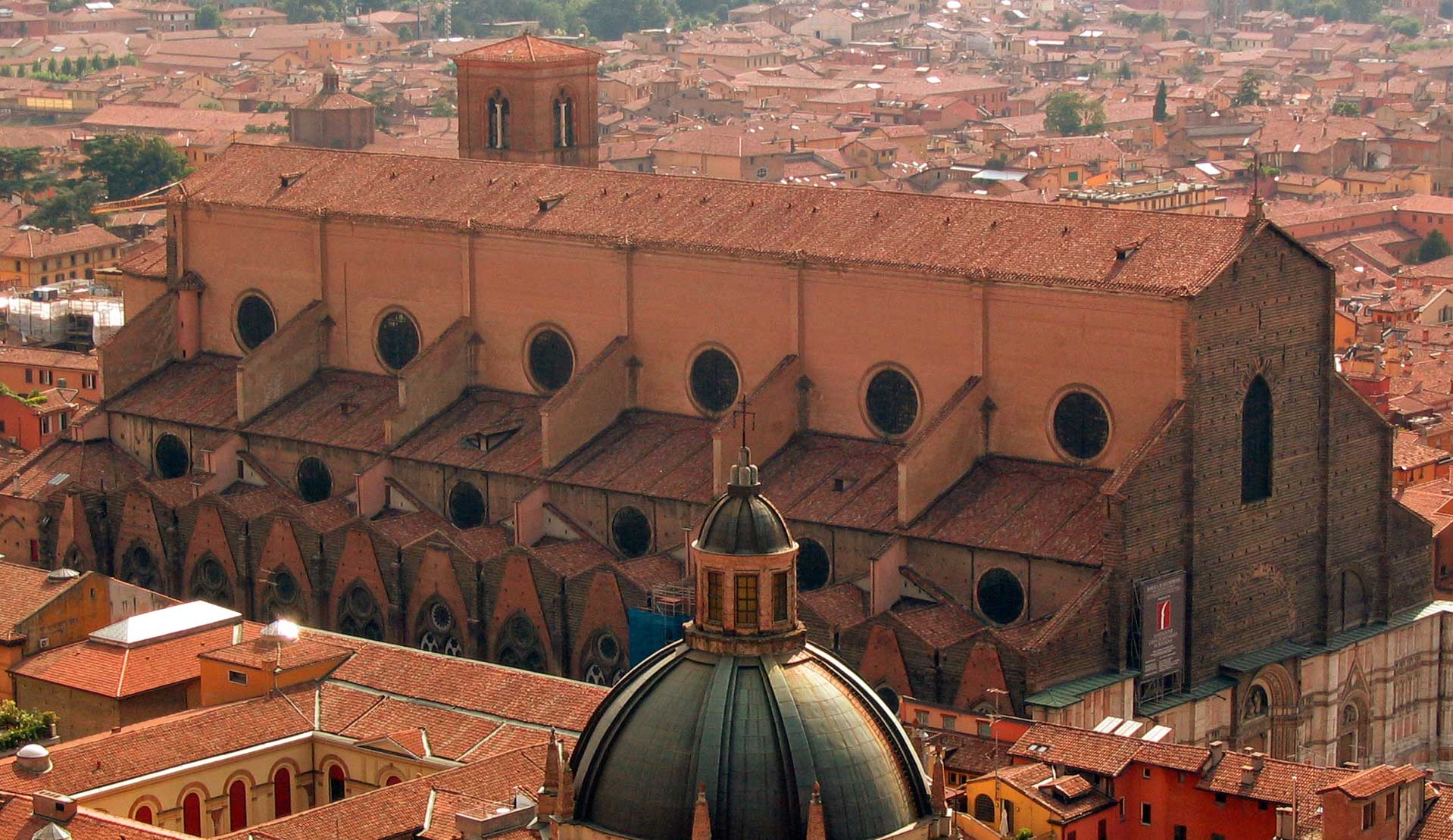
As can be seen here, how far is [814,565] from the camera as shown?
58.3m

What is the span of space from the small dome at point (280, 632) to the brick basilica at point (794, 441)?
17.8ft

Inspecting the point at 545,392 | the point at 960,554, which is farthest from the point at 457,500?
the point at 960,554

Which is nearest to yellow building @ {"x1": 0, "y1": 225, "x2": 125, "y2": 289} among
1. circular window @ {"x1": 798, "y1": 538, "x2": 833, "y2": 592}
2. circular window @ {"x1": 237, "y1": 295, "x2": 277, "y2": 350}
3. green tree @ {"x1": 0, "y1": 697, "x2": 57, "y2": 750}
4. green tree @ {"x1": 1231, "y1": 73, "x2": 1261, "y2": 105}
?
circular window @ {"x1": 237, "y1": 295, "x2": 277, "y2": 350}

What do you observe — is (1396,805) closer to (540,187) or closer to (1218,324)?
(1218,324)

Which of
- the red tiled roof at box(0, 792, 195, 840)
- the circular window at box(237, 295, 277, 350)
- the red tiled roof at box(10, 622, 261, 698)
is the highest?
the circular window at box(237, 295, 277, 350)

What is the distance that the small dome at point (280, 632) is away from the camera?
55.0 m

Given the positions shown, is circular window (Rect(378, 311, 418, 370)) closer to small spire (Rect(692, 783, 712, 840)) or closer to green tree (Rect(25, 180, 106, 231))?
small spire (Rect(692, 783, 712, 840))

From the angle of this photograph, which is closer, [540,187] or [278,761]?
[278,761]

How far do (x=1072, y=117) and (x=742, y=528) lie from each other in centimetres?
11748

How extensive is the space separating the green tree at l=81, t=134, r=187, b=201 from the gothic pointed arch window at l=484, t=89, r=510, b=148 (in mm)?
47809

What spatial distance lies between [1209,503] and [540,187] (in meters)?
15.7

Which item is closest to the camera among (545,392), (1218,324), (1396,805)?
(1396,805)

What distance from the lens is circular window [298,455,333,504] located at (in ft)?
214

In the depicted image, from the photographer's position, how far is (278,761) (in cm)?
5219
